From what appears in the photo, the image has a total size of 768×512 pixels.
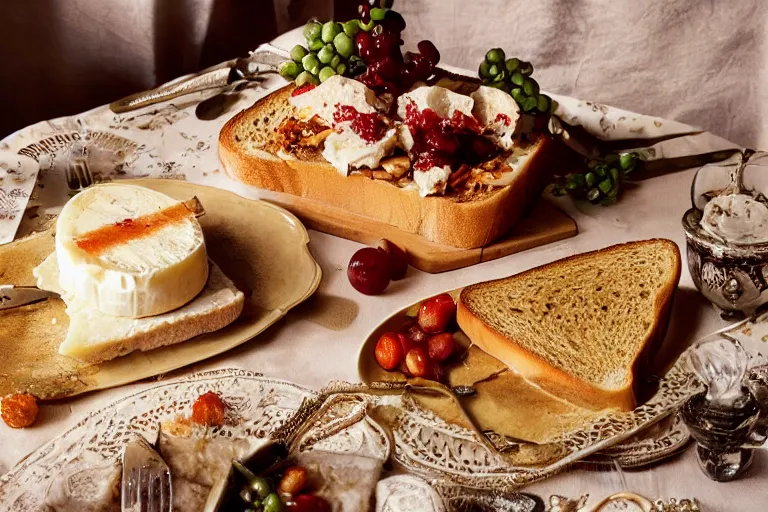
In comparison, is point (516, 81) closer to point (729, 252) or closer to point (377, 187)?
point (377, 187)

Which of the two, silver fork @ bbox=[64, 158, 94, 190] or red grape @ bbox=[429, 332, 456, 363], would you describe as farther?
silver fork @ bbox=[64, 158, 94, 190]

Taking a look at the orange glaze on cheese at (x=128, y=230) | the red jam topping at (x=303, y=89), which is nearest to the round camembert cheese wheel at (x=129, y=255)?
the orange glaze on cheese at (x=128, y=230)

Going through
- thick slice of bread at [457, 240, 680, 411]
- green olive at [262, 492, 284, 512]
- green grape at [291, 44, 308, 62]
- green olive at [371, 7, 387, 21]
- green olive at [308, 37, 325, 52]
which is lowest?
thick slice of bread at [457, 240, 680, 411]

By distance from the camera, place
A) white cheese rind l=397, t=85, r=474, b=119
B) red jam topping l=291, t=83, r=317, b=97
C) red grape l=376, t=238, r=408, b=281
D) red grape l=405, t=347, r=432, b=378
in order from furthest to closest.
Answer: red jam topping l=291, t=83, r=317, b=97
white cheese rind l=397, t=85, r=474, b=119
red grape l=376, t=238, r=408, b=281
red grape l=405, t=347, r=432, b=378

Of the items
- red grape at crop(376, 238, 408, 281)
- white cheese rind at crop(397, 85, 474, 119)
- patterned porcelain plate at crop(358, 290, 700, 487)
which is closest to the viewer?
patterned porcelain plate at crop(358, 290, 700, 487)

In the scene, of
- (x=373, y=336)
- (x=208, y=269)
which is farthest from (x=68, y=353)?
(x=373, y=336)

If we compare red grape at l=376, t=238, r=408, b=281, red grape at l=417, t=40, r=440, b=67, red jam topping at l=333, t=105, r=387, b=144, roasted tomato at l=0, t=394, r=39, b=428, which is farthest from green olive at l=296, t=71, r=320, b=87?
roasted tomato at l=0, t=394, r=39, b=428

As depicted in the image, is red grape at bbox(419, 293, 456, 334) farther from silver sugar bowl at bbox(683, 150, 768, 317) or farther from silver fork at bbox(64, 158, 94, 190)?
silver fork at bbox(64, 158, 94, 190)
